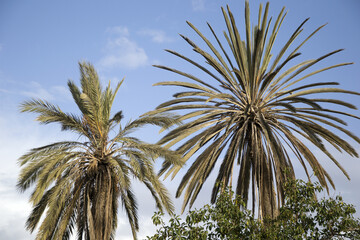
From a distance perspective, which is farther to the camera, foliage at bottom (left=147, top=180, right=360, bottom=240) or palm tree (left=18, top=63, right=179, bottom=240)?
palm tree (left=18, top=63, right=179, bottom=240)

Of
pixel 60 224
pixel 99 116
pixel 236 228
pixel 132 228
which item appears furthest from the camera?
pixel 132 228

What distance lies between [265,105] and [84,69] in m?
6.94

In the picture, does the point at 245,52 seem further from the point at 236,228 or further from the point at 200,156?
the point at 236,228

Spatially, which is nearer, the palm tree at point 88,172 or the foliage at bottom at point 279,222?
the foliage at bottom at point 279,222

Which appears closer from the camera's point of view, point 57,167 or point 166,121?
point 57,167

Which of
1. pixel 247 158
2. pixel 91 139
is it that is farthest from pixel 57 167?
pixel 247 158

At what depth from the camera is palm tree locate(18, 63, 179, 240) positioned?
1406 centimetres

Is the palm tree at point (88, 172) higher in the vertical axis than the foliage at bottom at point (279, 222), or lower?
higher

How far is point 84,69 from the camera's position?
53.7 feet

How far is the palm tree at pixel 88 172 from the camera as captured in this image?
14.1m

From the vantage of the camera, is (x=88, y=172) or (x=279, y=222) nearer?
(x=279, y=222)

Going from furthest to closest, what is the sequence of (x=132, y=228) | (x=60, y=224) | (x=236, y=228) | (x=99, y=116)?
(x=132, y=228) → (x=99, y=116) → (x=60, y=224) → (x=236, y=228)

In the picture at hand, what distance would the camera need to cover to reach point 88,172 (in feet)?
48.8

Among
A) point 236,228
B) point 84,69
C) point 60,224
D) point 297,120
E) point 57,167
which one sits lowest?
point 236,228
